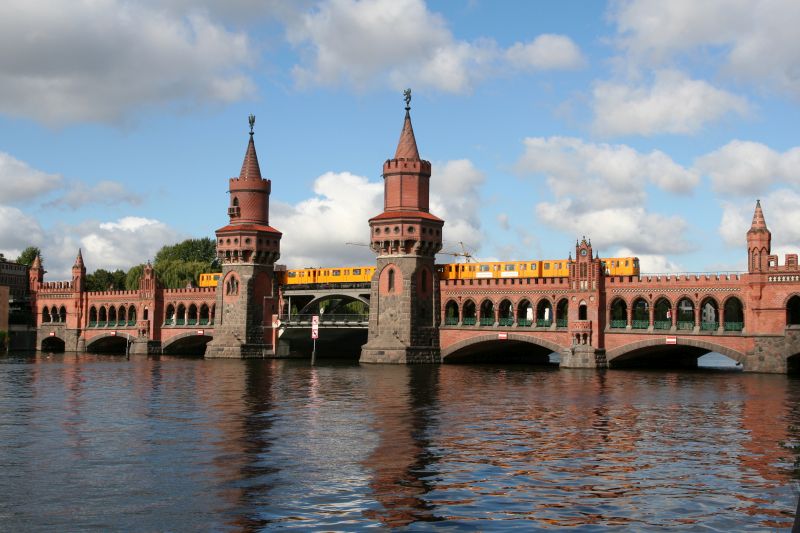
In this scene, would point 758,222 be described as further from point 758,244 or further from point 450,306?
point 450,306

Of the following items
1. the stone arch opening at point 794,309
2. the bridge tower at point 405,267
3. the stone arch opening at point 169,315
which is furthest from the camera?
the stone arch opening at point 169,315

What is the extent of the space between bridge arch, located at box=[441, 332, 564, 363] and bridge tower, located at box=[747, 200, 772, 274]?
61.0 ft

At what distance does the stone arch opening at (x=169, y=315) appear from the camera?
381 ft

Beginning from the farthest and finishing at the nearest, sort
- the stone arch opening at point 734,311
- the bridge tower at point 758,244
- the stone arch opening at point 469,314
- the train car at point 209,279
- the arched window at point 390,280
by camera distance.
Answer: the train car at point 209,279 < the stone arch opening at point 734,311 < the stone arch opening at point 469,314 < the arched window at point 390,280 < the bridge tower at point 758,244

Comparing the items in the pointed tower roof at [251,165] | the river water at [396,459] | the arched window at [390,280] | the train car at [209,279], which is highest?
the pointed tower roof at [251,165]

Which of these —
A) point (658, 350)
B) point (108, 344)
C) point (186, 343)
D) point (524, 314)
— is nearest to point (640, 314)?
point (524, 314)

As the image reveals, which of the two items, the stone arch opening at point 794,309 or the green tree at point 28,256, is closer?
the stone arch opening at point 794,309

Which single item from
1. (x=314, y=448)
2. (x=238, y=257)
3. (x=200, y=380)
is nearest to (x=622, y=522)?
(x=314, y=448)

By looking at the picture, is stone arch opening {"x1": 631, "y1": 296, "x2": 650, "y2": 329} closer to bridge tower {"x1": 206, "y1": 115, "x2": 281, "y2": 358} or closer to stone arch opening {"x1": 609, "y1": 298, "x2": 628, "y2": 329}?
stone arch opening {"x1": 609, "y1": 298, "x2": 628, "y2": 329}

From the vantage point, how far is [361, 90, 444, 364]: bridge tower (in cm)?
8788

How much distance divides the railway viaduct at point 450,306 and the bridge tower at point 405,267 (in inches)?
4.7

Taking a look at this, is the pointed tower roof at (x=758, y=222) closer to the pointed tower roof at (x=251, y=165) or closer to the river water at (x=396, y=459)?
the river water at (x=396, y=459)

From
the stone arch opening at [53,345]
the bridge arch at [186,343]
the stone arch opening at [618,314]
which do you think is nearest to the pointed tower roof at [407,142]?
the stone arch opening at [618,314]

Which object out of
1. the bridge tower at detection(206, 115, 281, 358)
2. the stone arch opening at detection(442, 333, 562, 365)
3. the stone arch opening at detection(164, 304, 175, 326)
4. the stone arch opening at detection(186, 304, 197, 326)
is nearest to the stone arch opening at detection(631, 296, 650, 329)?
the stone arch opening at detection(442, 333, 562, 365)
